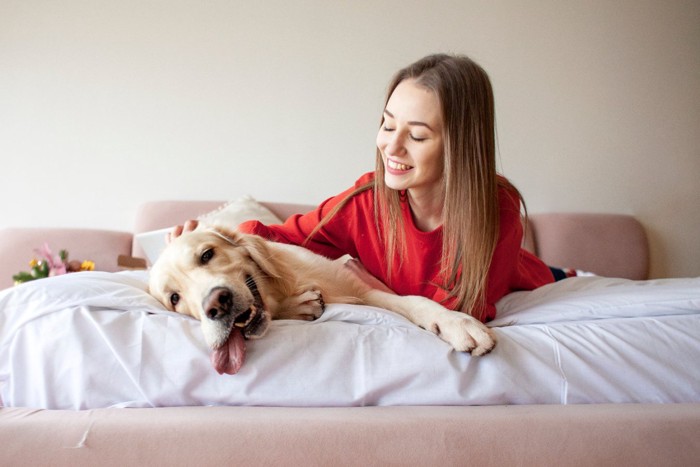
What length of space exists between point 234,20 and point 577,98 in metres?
2.39

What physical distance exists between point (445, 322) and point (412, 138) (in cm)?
61

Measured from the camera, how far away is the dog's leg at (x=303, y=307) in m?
1.52

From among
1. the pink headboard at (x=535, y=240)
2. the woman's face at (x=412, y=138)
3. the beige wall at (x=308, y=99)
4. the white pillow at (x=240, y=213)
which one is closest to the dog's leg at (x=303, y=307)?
the woman's face at (x=412, y=138)

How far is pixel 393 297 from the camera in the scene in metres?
1.69

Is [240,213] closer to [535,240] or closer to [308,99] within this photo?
[308,99]

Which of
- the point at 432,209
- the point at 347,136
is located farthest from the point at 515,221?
the point at 347,136

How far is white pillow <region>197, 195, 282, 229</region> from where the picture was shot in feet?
10.1

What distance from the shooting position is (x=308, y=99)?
3625 millimetres

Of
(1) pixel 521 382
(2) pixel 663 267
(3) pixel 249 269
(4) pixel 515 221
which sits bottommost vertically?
(2) pixel 663 267

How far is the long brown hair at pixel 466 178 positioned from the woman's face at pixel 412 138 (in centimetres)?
3

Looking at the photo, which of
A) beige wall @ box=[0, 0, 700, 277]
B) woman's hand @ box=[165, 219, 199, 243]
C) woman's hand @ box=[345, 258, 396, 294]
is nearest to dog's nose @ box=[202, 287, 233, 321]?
woman's hand @ box=[165, 219, 199, 243]

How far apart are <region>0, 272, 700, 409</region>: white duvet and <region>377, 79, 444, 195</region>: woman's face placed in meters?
0.49

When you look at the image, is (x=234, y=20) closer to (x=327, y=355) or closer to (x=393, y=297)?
(x=393, y=297)

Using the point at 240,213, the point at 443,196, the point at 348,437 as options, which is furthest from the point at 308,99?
the point at 348,437
